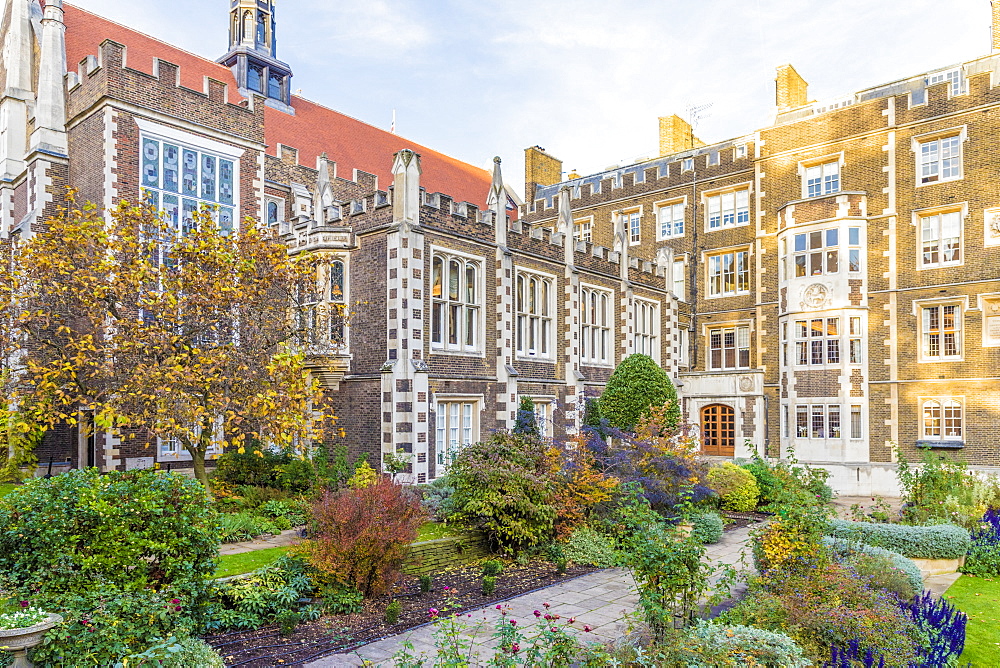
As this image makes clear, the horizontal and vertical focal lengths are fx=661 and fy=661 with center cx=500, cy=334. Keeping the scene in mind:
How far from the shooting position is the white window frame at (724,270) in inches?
1156

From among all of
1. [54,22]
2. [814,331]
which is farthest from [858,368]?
[54,22]

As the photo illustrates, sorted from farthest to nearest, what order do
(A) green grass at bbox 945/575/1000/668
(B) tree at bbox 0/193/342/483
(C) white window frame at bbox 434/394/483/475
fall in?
(C) white window frame at bbox 434/394/483/475 → (B) tree at bbox 0/193/342/483 → (A) green grass at bbox 945/575/1000/668

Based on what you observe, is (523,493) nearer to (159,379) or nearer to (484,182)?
(159,379)

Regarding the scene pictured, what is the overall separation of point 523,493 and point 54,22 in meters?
19.2

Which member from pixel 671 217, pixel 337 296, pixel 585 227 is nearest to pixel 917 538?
pixel 337 296

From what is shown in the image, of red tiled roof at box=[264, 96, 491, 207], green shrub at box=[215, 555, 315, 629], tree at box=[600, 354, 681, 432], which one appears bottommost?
green shrub at box=[215, 555, 315, 629]

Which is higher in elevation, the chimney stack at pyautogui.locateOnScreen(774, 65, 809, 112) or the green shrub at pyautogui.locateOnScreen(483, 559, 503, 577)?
the chimney stack at pyautogui.locateOnScreen(774, 65, 809, 112)

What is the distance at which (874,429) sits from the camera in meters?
24.1

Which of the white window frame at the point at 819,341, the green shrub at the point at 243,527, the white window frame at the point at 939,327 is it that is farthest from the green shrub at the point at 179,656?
the white window frame at the point at 939,327

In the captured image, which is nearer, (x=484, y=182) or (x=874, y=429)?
(x=874, y=429)

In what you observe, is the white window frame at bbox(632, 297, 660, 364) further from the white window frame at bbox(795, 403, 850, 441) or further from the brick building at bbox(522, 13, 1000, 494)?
the white window frame at bbox(795, 403, 850, 441)

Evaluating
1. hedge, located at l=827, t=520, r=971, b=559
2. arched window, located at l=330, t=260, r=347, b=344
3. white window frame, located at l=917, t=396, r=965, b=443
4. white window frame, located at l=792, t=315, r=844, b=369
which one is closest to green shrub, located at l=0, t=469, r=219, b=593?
arched window, located at l=330, t=260, r=347, b=344

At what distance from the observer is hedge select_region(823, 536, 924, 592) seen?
Result: 364 inches

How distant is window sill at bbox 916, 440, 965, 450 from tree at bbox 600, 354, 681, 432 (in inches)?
391
